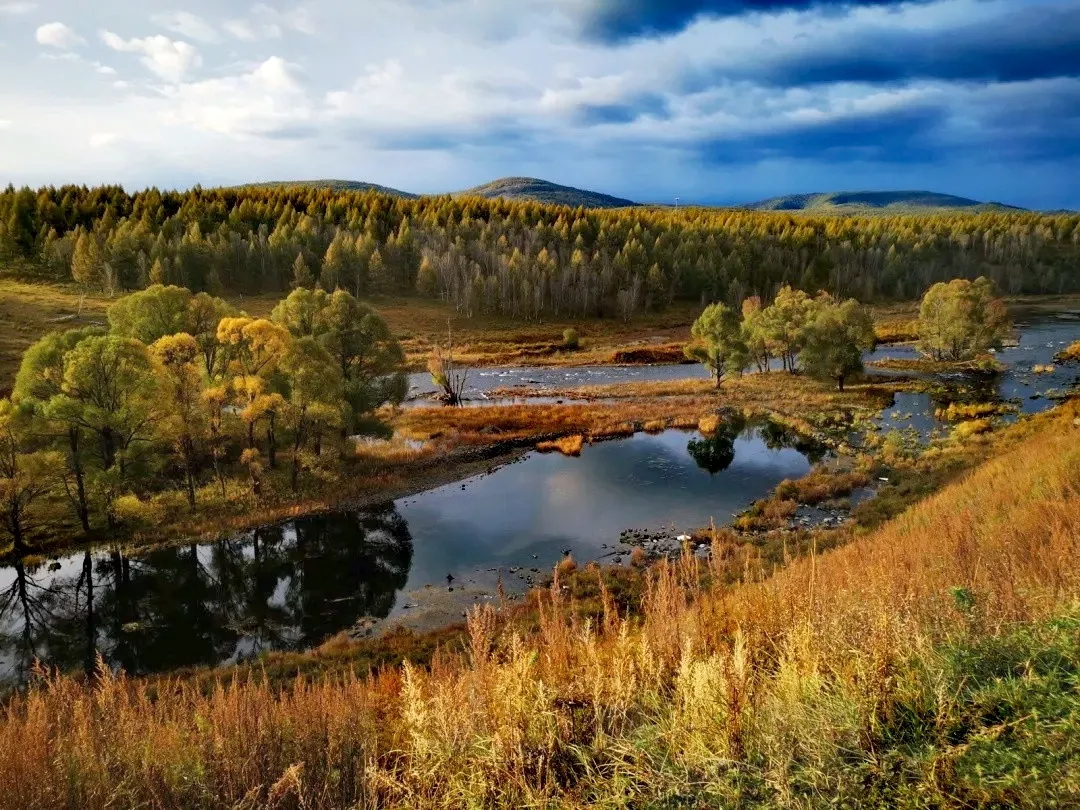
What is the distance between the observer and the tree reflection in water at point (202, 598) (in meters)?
21.7

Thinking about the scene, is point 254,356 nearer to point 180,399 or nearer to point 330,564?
point 180,399

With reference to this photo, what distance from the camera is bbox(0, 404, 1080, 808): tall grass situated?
5000 mm

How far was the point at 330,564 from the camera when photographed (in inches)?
1091

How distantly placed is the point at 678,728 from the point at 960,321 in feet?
238

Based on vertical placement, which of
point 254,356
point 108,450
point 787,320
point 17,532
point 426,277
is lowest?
point 17,532

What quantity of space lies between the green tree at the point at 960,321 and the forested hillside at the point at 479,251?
48404mm

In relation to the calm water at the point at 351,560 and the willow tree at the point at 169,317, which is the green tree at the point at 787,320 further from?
the willow tree at the point at 169,317

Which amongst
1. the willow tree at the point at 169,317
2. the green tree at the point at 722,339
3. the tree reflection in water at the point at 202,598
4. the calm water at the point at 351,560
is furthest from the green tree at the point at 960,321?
the willow tree at the point at 169,317

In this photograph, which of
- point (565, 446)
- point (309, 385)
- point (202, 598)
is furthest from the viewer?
point (565, 446)

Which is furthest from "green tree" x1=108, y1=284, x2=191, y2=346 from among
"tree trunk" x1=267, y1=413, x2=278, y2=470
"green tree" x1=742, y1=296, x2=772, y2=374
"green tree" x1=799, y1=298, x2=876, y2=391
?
"green tree" x1=742, y1=296, x2=772, y2=374

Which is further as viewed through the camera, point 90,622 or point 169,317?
point 169,317

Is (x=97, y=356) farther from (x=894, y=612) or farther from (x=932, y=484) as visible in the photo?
(x=932, y=484)

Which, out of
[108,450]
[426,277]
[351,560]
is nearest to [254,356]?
[108,450]

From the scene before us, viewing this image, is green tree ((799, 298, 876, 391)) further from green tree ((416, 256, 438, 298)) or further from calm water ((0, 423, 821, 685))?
green tree ((416, 256, 438, 298))
